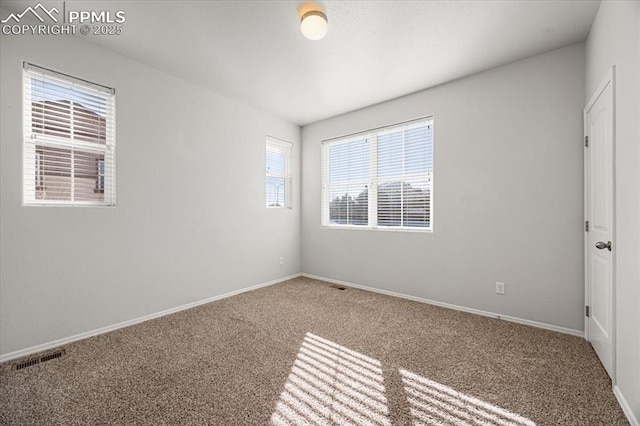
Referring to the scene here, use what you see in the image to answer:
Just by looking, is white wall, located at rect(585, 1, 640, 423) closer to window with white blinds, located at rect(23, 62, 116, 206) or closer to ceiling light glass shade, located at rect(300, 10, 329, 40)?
ceiling light glass shade, located at rect(300, 10, 329, 40)

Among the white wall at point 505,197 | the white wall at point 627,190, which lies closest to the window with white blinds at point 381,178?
the white wall at point 505,197

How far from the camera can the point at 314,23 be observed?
6.88 ft

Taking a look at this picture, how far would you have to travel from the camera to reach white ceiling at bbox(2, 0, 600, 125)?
213cm

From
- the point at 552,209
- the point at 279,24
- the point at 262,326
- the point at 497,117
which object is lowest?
the point at 262,326

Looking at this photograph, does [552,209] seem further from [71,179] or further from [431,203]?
[71,179]

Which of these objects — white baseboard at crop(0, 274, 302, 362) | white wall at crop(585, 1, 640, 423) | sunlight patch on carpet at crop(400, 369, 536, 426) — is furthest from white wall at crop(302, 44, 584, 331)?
white baseboard at crop(0, 274, 302, 362)

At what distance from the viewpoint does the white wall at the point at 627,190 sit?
1.48m

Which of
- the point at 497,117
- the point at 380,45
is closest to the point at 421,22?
the point at 380,45

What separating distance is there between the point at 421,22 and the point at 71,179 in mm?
3456

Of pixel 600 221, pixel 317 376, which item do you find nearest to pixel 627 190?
pixel 600 221

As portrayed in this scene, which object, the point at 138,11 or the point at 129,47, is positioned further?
the point at 129,47

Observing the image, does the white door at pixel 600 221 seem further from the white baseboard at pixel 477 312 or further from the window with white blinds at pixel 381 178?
the window with white blinds at pixel 381 178

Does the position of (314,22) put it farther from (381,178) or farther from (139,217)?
(139,217)

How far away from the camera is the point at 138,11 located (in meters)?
2.16
